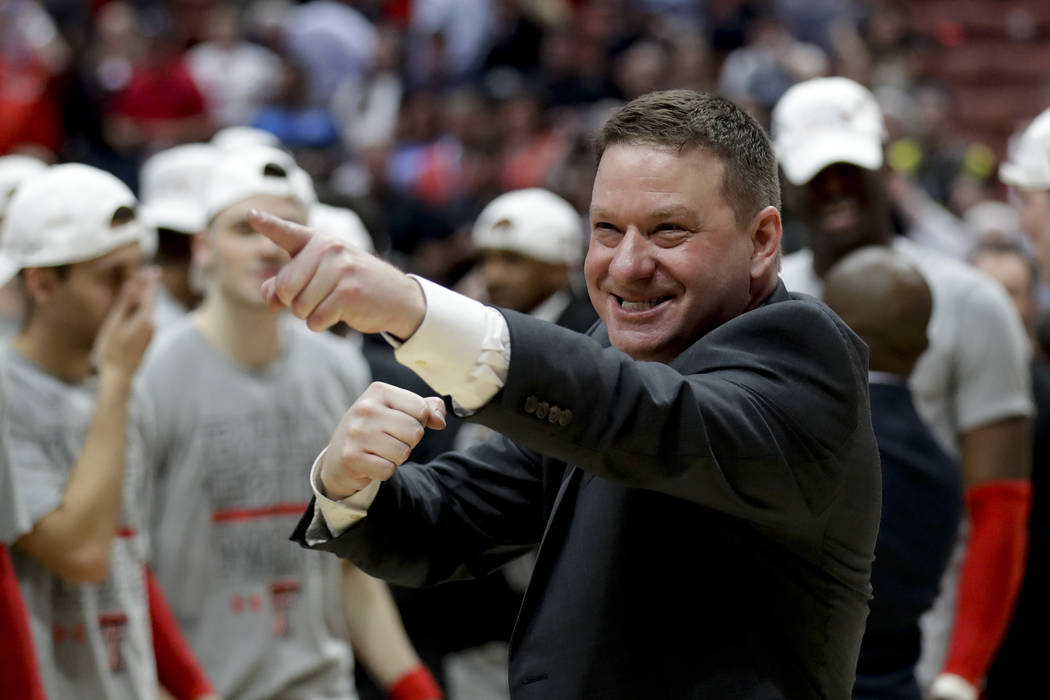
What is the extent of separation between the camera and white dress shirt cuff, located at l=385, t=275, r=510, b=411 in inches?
75.9

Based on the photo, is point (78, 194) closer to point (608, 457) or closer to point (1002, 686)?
point (608, 457)

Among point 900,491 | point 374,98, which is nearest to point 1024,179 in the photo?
point 900,491

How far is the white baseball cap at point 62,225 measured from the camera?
3.88 m

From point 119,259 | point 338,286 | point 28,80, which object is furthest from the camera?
point 28,80

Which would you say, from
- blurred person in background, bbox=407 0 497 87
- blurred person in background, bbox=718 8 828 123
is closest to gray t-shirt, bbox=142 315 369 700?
blurred person in background, bbox=718 8 828 123

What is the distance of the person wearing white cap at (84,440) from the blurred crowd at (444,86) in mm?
4687

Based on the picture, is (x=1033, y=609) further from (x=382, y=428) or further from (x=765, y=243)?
(x=382, y=428)

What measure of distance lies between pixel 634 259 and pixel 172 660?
2.26 m

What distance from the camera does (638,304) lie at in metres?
2.33

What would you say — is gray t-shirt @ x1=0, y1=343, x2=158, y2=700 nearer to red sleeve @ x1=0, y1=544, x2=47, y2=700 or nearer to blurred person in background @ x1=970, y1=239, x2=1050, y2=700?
red sleeve @ x1=0, y1=544, x2=47, y2=700

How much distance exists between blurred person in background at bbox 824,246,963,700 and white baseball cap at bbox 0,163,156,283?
1.87m

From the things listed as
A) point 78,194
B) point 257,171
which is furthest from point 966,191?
point 78,194

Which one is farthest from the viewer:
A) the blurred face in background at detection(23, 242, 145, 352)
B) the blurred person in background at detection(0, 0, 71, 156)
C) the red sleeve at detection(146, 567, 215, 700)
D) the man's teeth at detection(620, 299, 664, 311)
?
the blurred person in background at detection(0, 0, 71, 156)

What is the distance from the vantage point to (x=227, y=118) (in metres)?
12.5
